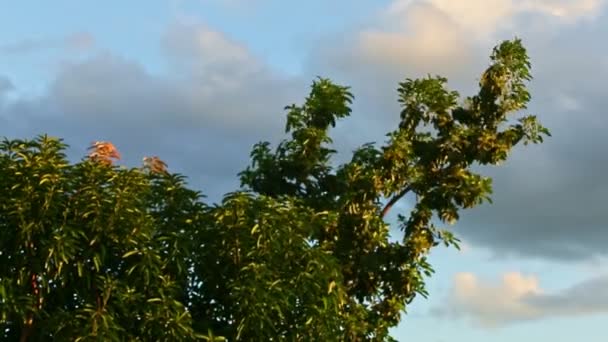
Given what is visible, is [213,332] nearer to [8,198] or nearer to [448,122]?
[8,198]

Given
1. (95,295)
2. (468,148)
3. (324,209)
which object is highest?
(468,148)

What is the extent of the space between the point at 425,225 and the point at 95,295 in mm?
8915

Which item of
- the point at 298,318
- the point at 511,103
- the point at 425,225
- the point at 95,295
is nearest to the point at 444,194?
the point at 425,225

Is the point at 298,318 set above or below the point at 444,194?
below

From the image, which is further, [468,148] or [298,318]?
[468,148]

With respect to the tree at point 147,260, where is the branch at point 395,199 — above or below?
above

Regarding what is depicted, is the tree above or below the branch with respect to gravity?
below

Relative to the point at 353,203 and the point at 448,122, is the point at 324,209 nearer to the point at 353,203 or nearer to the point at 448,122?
the point at 353,203

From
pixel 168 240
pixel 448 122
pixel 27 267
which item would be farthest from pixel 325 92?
pixel 27 267

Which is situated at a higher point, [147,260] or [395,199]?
[395,199]

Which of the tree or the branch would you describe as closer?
the tree

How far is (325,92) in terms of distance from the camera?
3022cm

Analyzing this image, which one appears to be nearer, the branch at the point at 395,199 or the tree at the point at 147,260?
the tree at the point at 147,260

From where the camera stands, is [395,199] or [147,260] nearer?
[147,260]
